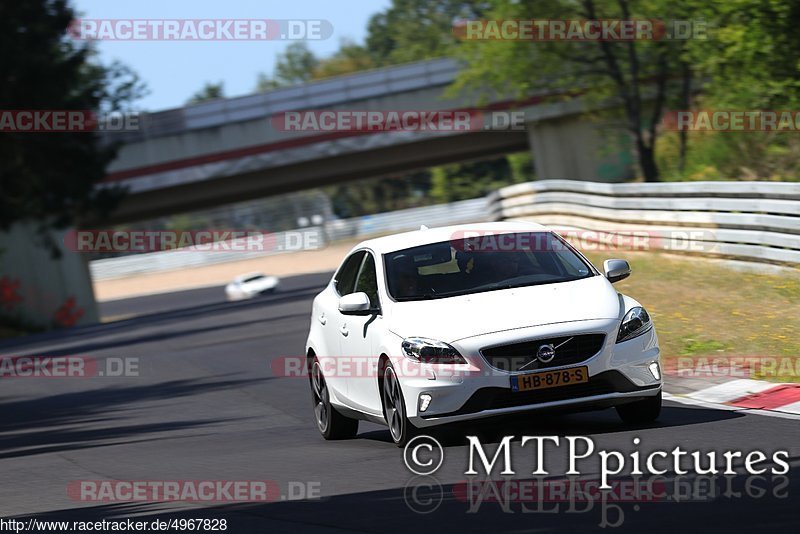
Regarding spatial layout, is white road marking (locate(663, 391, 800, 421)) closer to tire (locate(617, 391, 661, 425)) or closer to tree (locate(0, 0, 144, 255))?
tire (locate(617, 391, 661, 425))

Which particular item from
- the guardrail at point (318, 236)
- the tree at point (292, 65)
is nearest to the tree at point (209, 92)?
the tree at point (292, 65)

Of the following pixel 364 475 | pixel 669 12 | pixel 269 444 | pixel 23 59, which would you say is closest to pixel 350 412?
pixel 269 444

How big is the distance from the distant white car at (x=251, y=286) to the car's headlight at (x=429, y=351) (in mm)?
43421

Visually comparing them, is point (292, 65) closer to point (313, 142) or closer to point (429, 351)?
point (313, 142)

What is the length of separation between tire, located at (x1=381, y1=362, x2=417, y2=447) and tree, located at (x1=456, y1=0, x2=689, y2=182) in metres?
30.5

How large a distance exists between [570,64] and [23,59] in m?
16.5

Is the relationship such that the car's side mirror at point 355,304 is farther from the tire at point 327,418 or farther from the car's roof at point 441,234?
the tire at point 327,418

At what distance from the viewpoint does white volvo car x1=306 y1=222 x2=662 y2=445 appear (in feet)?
29.8

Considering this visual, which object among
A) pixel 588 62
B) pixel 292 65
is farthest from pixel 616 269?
pixel 292 65

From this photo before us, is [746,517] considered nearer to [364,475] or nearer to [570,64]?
[364,475]

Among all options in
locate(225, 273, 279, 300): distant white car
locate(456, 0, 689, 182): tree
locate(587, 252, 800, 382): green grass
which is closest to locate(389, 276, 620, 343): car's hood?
locate(587, 252, 800, 382): green grass

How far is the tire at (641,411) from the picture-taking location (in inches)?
378

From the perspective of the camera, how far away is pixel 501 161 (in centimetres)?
11606

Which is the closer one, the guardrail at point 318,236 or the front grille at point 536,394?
the front grille at point 536,394
